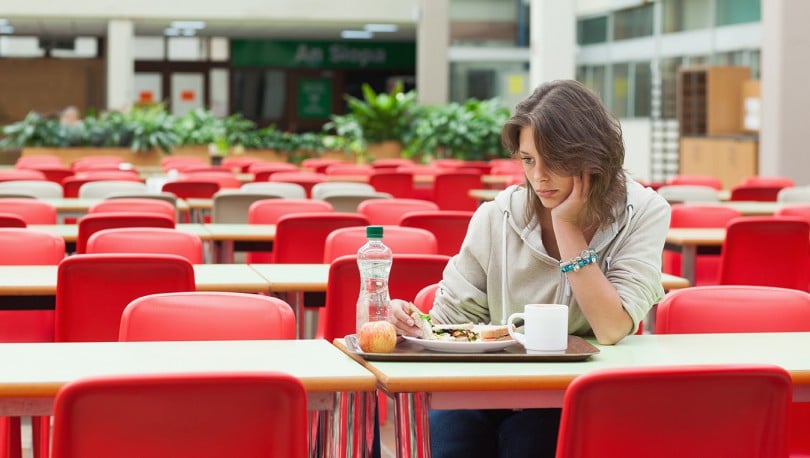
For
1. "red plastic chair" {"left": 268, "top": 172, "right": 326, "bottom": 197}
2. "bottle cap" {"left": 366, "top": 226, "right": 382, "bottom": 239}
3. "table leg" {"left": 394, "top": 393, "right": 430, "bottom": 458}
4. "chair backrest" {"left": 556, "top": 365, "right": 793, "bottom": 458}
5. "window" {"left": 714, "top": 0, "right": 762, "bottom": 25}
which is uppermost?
"window" {"left": 714, "top": 0, "right": 762, "bottom": 25}

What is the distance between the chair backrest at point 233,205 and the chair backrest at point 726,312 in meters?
5.15

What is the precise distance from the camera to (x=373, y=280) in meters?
3.30

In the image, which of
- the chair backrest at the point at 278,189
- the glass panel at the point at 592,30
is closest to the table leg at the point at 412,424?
the chair backrest at the point at 278,189

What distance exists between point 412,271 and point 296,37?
2554cm

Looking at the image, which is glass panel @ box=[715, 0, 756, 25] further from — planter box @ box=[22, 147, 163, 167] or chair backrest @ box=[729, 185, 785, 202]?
chair backrest @ box=[729, 185, 785, 202]

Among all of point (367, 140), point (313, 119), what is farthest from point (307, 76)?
point (367, 140)

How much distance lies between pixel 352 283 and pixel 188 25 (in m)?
22.0

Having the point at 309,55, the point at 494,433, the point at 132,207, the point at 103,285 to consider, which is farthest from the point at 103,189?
the point at 309,55

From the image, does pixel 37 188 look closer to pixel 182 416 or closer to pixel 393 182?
pixel 393 182

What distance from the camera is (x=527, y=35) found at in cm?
2628

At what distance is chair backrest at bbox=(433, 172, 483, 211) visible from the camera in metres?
12.6

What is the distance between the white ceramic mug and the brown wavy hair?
40 centimetres

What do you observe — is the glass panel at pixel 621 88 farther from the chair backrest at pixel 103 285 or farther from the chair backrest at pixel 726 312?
the chair backrest at pixel 726 312

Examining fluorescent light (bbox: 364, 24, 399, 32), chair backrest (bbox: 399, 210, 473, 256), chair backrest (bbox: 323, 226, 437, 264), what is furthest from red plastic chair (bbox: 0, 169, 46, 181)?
fluorescent light (bbox: 364, 24, 399, 32)
